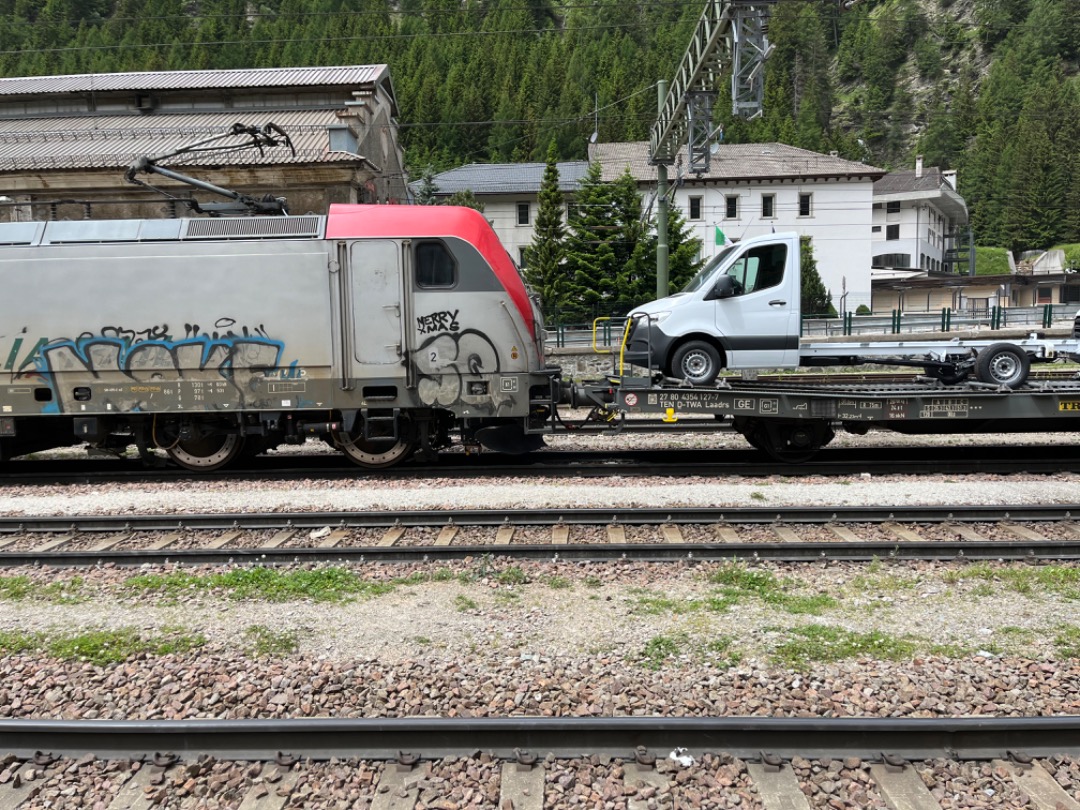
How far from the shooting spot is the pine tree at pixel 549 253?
40938 mm

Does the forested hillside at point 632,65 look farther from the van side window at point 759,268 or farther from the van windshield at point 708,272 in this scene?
the van side window at point 759,268

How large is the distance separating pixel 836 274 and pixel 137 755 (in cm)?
5917

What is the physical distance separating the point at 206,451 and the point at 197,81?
29.6 meters

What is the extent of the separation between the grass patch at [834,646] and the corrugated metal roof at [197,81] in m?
33.3

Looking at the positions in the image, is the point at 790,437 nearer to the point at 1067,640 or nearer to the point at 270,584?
the point at 1067,640

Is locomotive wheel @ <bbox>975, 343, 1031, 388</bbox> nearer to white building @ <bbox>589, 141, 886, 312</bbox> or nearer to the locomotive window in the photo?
the locomotive window

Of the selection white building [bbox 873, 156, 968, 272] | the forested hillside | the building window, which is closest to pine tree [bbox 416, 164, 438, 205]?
the forested hillside

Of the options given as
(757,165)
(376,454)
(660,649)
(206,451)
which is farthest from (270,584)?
(757,165)

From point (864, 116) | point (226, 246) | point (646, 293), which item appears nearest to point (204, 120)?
point (646, 293)

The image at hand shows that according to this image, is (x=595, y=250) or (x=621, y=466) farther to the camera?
(x=595, y=250)

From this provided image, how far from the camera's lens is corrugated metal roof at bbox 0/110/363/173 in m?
27.1

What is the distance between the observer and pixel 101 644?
5406 millimetres

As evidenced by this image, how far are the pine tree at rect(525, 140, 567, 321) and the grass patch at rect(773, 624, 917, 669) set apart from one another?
34234 mm

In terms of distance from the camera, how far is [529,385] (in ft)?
36.1
